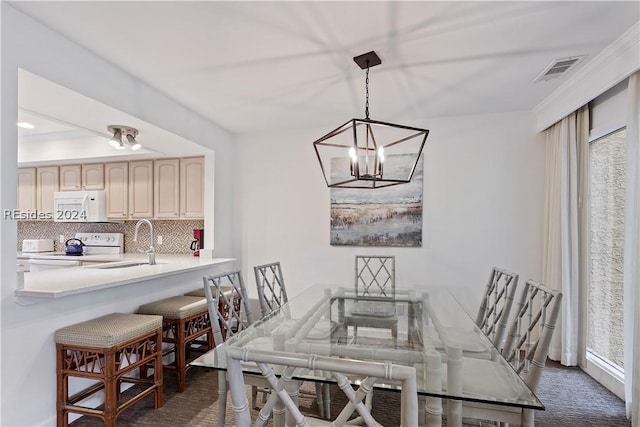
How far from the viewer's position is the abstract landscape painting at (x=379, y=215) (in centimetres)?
372

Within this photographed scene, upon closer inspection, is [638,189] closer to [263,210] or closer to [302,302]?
[302,302]

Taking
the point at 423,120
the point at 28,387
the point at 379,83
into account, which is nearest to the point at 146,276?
the point at 28,387

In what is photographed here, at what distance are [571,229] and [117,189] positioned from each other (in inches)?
212

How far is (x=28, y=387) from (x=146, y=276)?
88 centimetres

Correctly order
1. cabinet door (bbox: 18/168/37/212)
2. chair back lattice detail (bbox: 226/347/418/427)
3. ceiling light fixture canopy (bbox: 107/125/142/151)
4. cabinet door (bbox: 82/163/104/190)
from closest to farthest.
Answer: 1. chair back lattice detail (bbox: 226/347/418/427)
2. ceiling light fixture canopy (bbox: 107/125/142/151)
3. cabinet door (bbox: 82/163/104/190)
4. cabinet door (bbox: 18/168/37/212)

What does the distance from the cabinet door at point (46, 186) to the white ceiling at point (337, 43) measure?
298 cm

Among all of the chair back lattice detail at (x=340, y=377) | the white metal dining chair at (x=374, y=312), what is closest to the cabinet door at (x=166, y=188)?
the white metal dining chair at (x=374, y=312)

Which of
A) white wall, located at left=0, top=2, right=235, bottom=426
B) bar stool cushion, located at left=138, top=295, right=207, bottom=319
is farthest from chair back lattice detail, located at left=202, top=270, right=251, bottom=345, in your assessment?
white wall, located at left=0, top=2, right=235, bottom=426

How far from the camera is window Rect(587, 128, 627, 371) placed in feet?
8.77

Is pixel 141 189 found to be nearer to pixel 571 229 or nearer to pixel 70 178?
pixel 70 178

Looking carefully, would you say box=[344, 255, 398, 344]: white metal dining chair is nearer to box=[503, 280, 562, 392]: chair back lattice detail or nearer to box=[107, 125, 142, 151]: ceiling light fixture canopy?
box=[503, 280, 562, 392]: chair back lattice detail

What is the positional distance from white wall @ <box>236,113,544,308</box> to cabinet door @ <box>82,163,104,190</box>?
2.41m

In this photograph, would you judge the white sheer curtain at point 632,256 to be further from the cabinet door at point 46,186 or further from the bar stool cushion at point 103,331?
the cabinet door at point 46,186

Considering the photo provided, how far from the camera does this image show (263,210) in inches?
167
